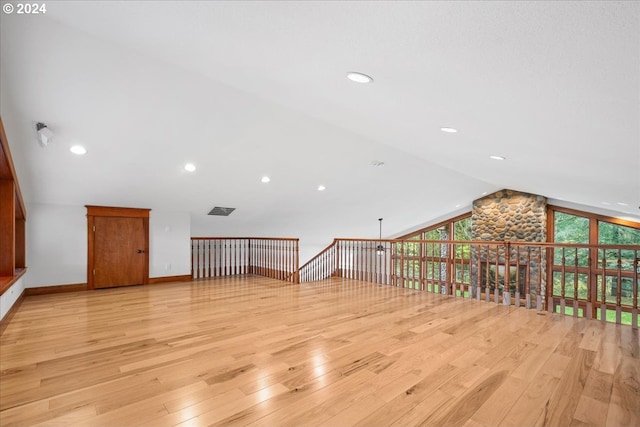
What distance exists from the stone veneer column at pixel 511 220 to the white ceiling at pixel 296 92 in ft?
11.3

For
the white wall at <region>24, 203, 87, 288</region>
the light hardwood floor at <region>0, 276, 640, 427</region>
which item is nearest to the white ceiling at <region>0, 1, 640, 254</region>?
the white wall at <region>24, 203, 87, 288</region>

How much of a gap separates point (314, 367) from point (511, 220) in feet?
27.6

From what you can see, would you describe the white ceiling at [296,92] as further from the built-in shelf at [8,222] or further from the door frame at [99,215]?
the built-in shelf at [8,222]

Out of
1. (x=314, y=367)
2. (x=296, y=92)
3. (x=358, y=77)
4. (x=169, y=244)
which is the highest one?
(x=296, y=92)

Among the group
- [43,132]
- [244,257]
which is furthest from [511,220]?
[43,132]

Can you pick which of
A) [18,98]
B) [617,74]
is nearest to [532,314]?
[617,74]

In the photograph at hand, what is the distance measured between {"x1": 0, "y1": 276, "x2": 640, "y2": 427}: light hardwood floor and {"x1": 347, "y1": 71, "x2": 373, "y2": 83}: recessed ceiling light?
2.12m

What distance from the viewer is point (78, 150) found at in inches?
164

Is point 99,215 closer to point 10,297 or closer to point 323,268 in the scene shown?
point 10,297

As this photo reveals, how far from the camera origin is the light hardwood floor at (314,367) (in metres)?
1.89

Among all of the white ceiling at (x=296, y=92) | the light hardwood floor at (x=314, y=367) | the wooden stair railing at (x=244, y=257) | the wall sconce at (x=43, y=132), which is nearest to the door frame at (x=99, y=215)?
the white ceiling at (x=296, y=92)

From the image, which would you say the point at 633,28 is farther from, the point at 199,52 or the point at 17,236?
the point at 17,236

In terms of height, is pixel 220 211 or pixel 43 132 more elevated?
pixel 43 132

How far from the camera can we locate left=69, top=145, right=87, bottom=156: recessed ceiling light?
13.4 feet
